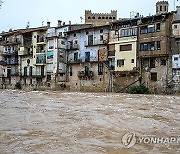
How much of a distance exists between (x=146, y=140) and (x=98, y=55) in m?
38.8

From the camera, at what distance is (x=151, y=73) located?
4262cm

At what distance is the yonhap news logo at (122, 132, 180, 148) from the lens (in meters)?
10.7

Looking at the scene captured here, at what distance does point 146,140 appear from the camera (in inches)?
437

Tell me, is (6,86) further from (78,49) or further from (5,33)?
(78,49)

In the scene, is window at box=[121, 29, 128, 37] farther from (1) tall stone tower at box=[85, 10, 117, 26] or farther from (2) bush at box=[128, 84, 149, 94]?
(1) tall stone tower at box=[85, 10, 117, 26]

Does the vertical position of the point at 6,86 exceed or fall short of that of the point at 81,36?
it falls short

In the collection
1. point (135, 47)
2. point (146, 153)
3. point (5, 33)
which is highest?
point (5, 33)

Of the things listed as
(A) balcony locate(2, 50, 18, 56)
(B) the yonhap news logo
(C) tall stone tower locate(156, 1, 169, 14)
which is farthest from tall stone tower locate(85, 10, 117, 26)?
(B) the yonhap news logo

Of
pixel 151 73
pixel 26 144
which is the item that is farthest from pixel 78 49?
pixel 26 144

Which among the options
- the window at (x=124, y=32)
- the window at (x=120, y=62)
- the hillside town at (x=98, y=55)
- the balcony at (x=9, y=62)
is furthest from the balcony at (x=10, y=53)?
the window at (x=124, y=32)

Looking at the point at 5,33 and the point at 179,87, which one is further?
the point at 5,33

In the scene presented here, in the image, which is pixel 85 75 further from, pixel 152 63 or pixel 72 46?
pixel 152 63

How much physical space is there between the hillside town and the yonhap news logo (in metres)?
29.2

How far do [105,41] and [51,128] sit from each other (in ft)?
119
